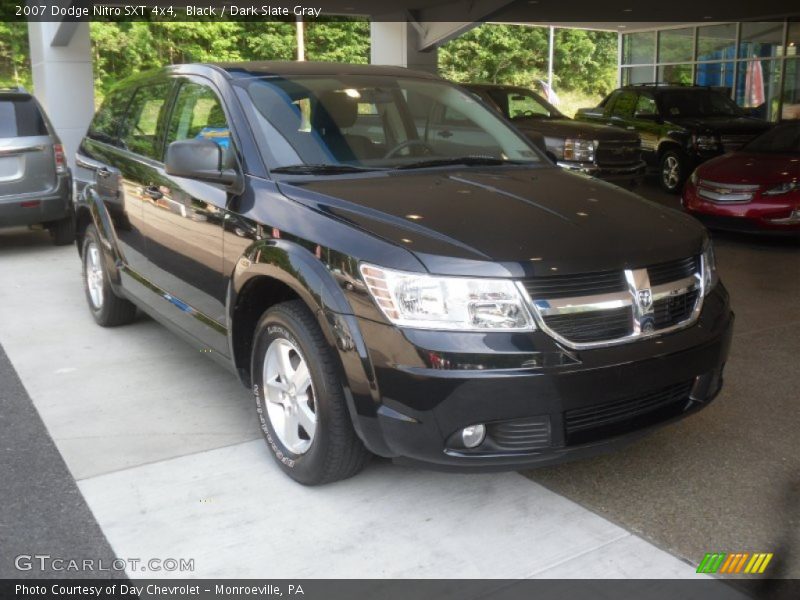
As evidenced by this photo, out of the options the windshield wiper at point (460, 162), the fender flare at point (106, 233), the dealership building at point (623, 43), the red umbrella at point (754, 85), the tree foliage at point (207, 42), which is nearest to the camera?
the windshield wiper at point (460, 162)

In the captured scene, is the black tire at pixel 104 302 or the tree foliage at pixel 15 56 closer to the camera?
the black tire at pixel 104 302

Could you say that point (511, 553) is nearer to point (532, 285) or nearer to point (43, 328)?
point (532, 285)

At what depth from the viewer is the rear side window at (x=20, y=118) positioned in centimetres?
920

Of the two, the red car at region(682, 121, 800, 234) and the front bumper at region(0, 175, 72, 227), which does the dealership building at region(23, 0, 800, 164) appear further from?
the front bumper at region(0, 175, 72, 227)

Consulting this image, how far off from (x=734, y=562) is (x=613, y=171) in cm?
920

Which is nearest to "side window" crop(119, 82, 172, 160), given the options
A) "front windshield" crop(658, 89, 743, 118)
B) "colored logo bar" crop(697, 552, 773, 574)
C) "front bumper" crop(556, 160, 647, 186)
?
"colored logo bar" crop(697, 552, 773, 574)

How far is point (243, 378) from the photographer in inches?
164

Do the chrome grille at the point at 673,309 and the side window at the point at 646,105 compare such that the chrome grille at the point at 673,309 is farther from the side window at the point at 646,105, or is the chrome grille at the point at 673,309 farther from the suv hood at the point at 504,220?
the side window at the point at 646,105

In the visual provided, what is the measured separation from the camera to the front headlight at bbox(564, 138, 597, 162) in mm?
11523

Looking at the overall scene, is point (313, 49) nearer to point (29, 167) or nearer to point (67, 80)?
point (67, 80)

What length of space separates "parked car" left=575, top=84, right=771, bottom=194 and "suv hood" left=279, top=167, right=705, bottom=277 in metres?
10.4

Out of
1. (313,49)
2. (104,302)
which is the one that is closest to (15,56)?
(313,49)

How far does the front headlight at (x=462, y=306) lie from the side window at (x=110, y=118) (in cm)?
341

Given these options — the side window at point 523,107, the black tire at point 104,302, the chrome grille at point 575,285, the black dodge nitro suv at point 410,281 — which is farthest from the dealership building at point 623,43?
the chrome grille at point 575,285
